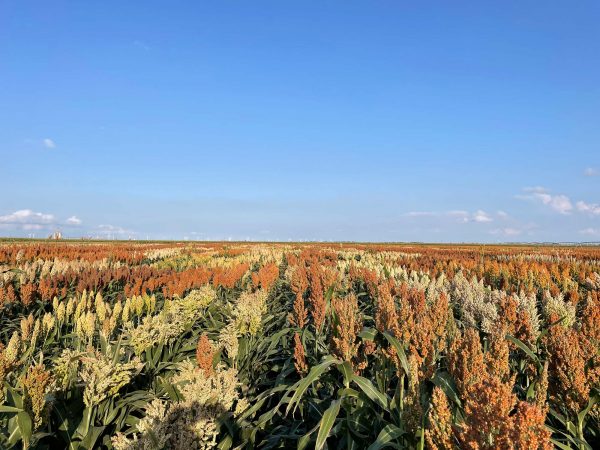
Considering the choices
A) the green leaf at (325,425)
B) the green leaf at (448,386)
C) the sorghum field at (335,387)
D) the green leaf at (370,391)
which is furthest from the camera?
the green leaf at (370,391)

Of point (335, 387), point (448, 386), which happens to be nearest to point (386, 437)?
point (448, 386)

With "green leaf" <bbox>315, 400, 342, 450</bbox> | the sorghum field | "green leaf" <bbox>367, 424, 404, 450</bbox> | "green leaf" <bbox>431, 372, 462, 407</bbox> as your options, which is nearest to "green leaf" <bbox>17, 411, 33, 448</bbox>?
the sorghum field

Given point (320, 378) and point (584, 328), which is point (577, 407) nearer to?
point (584, 328)

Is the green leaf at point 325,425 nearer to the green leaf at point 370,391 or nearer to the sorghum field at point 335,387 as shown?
the sorghum field at point 335,387

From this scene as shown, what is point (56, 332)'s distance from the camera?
536 centimetres

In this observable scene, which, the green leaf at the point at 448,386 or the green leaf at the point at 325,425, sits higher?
the green leaf at the point at 448,386

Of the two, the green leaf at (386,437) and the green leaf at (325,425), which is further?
the green leaf at (325,425)

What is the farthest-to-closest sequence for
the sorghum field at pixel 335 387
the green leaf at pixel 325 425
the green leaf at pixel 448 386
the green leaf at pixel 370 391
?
the green leaf at pixel 370 391, the green leaf at pixel 448 386, the green leaf at pixel 325 425, the sorghum field at pixel 335 387

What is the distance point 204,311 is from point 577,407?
538cm

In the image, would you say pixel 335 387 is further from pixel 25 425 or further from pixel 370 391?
pixel 25 425

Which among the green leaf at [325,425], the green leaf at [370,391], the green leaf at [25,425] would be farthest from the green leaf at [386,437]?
the green leaf at [25,425]

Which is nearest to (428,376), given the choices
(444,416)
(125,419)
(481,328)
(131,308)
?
(444,416)

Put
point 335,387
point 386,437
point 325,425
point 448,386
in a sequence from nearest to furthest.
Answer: point 386,437 → point 325,425 → point 448,386 → point 335,387

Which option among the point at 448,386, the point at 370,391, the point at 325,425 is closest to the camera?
the point at 325,425
